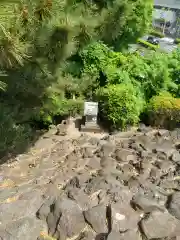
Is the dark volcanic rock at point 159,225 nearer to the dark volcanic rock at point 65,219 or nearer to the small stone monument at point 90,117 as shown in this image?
the dark volcanic rock at point 65,219

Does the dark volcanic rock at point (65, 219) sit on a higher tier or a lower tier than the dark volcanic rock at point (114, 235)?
lower

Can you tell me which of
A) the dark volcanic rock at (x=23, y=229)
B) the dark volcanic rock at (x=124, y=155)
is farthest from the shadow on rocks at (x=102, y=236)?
the dark volcanic rock at (x=124, y=155)

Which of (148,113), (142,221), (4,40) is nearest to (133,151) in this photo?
(148,113)

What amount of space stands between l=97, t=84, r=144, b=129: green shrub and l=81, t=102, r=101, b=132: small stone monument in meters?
0.23

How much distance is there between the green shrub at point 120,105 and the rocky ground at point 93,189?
36cm

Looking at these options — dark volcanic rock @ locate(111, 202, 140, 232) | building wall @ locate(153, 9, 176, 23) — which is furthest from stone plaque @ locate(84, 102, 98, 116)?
building wall @ locate(153, 9, 176, 23)

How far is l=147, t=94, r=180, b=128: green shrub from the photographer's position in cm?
606

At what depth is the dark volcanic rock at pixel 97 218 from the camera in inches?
134

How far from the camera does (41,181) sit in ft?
14.1

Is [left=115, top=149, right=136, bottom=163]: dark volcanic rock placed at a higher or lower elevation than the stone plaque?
lower

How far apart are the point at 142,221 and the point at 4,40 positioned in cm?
234

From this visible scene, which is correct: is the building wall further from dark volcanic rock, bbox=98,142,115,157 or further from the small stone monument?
dark volcanic rock, bbox=98,142,115,157

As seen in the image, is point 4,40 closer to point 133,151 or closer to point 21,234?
point 21,234

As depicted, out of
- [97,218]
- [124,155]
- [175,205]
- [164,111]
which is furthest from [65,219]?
[164,111]
